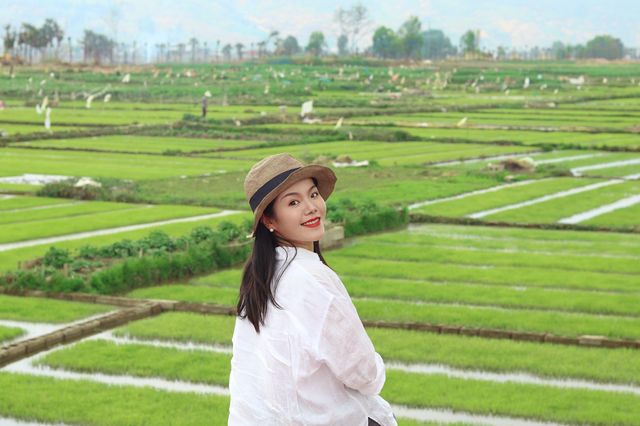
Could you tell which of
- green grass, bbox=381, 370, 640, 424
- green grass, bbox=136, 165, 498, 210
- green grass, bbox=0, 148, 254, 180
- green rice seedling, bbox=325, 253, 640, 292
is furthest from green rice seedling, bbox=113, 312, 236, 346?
green grass, bbox=0, 148, 254, 180

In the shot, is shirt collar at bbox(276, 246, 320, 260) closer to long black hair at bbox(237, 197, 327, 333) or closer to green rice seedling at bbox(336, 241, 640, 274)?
long black hair at bbox(237, 197, 327, 333)

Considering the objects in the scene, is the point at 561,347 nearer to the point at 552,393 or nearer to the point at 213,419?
the point at 552,393

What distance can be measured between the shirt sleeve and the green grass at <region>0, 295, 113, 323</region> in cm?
847

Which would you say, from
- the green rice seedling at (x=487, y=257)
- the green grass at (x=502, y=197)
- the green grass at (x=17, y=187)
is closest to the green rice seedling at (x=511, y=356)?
the green rice seedling at (x=487, y=257)

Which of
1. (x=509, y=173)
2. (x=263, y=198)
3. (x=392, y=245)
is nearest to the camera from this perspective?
(x=263, y=198)

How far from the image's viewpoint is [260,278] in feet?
11.6

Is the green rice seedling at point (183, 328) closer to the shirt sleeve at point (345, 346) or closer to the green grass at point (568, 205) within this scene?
the shirt sleeve at point (345, 346)

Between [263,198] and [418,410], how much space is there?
4.98 m

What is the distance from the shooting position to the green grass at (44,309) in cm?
1139

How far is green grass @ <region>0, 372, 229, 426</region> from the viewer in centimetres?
781

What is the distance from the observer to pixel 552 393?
852 centimetres

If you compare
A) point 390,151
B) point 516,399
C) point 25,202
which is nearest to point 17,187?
point 25,202

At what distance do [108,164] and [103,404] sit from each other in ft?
76.9

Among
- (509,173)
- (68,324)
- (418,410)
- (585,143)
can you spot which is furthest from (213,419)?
(585,143)
